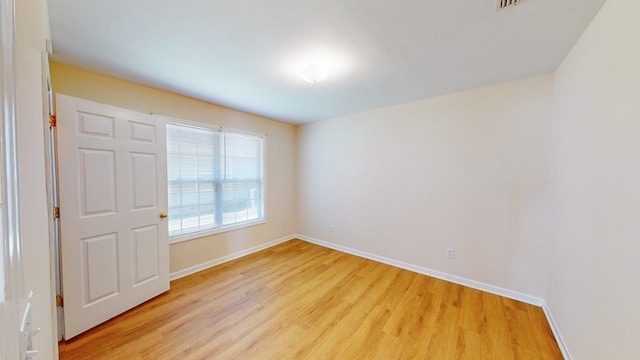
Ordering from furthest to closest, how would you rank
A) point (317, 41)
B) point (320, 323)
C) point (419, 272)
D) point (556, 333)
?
1. point (419, 272)
2. point (320, 323)
3. point (556, 333)
4. point (317, 41)

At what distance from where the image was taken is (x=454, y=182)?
2.71m

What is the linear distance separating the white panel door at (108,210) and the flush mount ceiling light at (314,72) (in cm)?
165

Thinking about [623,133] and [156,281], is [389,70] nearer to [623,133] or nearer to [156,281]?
[623,133]

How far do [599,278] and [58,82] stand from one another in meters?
4.32

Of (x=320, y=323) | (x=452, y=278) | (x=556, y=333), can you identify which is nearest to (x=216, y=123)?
(x=320, y=323)

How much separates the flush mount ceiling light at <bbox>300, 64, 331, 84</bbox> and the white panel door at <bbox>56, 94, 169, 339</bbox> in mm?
1652

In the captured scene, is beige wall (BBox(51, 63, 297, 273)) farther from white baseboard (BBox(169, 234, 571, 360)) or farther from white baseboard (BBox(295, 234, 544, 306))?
white baseboard (BBox(295, 234, 544, 306))

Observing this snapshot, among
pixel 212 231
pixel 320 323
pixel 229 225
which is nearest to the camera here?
pixel 320 323

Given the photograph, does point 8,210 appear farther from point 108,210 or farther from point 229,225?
point 229,225

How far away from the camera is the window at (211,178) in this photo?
9.27 feet

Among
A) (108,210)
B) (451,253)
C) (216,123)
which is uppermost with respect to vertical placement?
(216,123)

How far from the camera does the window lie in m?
2.83

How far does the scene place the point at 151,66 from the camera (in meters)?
2.05

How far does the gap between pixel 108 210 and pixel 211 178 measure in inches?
50.3
